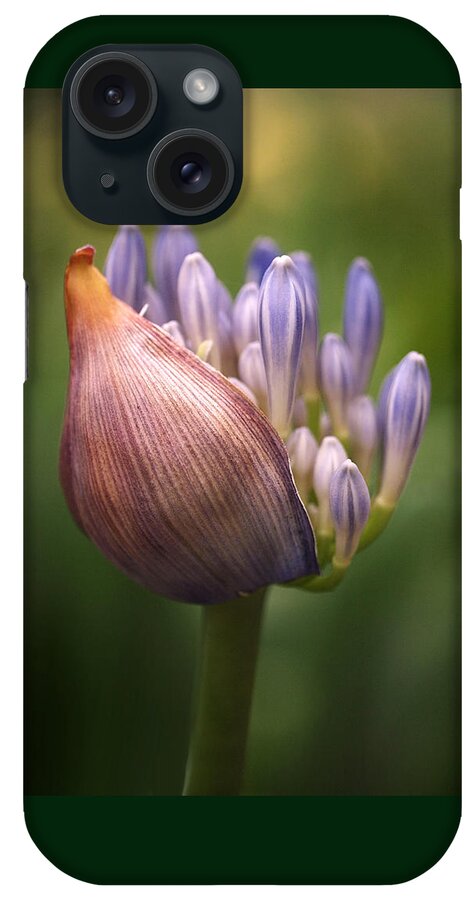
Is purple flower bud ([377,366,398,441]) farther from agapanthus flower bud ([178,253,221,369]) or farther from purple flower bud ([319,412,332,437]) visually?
agapanthus flower bud ([178,253,221,369])

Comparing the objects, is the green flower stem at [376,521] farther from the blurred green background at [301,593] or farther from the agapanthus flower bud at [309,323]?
the agapanthus flower bud at [309,323]

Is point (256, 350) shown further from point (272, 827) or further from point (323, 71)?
point (272, 827)

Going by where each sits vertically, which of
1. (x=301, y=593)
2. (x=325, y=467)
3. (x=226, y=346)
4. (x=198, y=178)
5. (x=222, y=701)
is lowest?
(x=222, y=701)

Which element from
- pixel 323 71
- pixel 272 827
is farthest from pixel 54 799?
pixel 323 71

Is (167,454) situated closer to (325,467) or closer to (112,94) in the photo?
(325,467)

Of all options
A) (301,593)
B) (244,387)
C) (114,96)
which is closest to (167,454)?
(244,387)

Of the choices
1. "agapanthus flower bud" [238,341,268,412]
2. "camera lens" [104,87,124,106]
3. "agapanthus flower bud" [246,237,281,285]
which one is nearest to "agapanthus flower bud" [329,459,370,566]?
"agapanthus flower bud" [238,341,268,412]
